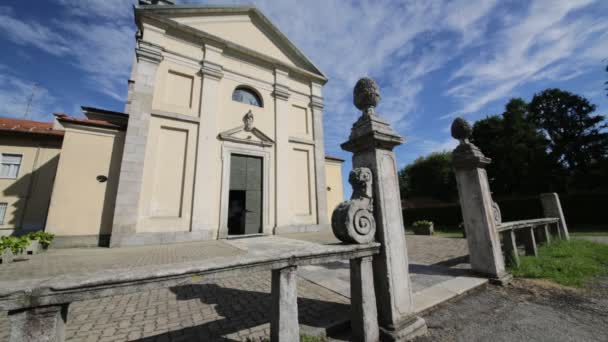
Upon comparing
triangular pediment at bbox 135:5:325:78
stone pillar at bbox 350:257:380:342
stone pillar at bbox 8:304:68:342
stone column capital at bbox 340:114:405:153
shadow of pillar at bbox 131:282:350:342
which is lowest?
shadow of pillar at bbox 131:282:350:342

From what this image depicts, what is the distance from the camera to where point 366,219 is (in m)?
2.36

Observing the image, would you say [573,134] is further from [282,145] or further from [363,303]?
[363,303]

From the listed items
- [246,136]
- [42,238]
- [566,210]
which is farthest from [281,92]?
[566,210]

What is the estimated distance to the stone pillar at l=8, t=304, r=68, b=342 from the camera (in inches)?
42.3

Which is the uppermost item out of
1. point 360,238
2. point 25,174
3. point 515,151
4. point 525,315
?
point 515,151

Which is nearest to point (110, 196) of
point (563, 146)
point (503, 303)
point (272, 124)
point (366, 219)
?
point (272, 124)

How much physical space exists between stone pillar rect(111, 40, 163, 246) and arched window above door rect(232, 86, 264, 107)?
131 inches

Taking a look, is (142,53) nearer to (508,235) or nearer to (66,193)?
(66,193)

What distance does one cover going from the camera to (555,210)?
6805 mm

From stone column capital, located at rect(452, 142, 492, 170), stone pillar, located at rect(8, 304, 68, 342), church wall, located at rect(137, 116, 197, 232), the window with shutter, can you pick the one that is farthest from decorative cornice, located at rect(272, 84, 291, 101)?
the window with shutter

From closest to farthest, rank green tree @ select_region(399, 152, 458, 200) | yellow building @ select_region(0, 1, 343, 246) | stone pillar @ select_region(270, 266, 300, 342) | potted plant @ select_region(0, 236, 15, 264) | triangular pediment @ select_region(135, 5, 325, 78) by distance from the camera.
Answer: stone pillar @ select_region(270, 266, 300, 342)
potted plant @ select_region(0, 236, 15, 264)
yellow building @ select_region(0, 1, 343, 246)
triangular pediment @ select_region(135, 5, 325, 78)
green tree @ select_region(399, 152, 458, 200)

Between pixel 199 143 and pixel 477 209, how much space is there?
9334mm

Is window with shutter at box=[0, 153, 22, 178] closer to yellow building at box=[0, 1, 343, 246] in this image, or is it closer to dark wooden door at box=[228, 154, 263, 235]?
yellow building at box=[0, 1, 343, 246]

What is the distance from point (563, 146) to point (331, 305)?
28.4 meters
